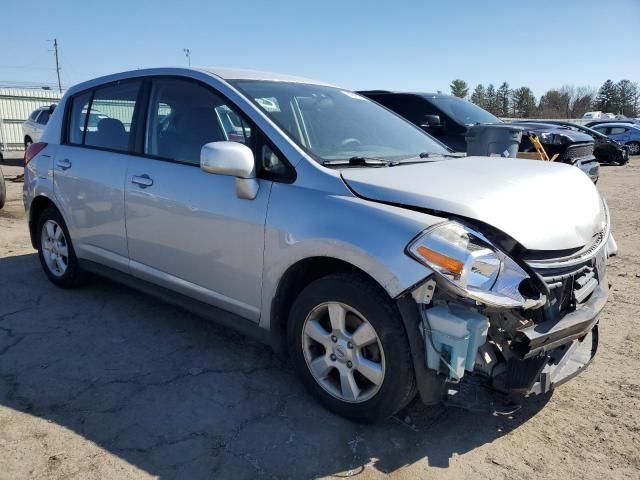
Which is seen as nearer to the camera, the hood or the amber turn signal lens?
the amber turn signal lens

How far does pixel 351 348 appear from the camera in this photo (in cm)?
255

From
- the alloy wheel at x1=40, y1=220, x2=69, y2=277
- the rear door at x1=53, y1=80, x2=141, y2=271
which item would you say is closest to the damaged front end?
the rear door at x1=53, y1=80, x2=141, y2=271

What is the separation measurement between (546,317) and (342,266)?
973 millimetres

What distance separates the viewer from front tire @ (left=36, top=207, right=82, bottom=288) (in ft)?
14.5

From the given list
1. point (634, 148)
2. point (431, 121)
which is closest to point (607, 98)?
point (634, 148)

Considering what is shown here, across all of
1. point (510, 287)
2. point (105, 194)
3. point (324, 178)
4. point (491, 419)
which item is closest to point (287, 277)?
point (324, 178)

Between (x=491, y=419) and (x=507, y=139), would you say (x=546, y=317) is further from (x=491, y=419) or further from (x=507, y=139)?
(x=507, y=139)

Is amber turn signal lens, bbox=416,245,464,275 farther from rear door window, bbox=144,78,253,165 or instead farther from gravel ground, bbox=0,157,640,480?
rear door window, bbox=144,78,253,165

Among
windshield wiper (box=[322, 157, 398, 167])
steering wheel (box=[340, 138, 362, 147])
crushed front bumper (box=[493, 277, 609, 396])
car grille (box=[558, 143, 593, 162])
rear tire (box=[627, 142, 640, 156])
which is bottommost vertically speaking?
rear tire (box=[627, 142, 640, 156])

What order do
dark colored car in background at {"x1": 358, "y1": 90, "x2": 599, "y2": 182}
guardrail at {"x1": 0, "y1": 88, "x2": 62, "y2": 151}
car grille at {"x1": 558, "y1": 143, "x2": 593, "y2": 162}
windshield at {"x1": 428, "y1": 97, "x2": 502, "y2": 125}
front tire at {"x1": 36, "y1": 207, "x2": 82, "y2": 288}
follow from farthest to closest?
guardrail at {"x1": 0, "y1": 88, "x2": 62, "y2": 151} → car grille at {"x1": 558, "y1": 143, "x2": 593, "y2": 162} → windshield at {"x1": 428, "y1": 97, "x2": 502, "y2": 125} → dark colored car in background at {"x1": 358, "y1": 90, "x2": 599, "y2": 182} → front tire at {"x1": 36, "y1": 207, "x2": 82, "y2": 288}

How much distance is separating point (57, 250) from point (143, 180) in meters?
1.64

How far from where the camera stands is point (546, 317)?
7.65 ft

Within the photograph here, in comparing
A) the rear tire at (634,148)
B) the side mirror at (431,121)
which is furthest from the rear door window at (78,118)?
the rear tire at (634,148)

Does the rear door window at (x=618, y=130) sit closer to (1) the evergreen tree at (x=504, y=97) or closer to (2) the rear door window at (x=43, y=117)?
(2) the rear door window at (x=43, y=117)
